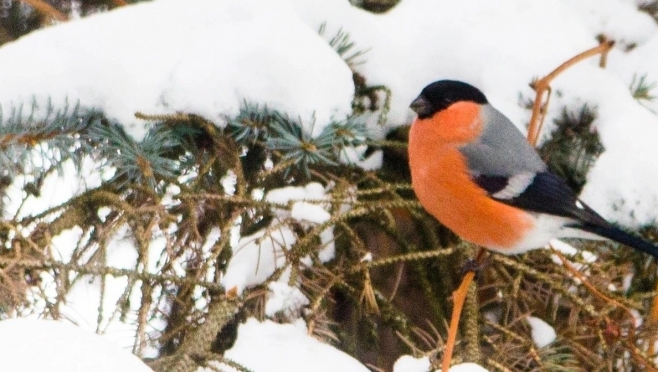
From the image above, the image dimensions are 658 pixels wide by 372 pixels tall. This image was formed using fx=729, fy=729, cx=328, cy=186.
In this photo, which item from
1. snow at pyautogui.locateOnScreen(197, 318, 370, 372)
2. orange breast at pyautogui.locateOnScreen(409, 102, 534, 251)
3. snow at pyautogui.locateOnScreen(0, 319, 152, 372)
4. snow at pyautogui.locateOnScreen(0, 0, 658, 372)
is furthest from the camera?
orange breast at pyautogui.locateOnScreen(409, 102, 534, 251)

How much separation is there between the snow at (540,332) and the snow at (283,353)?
0.90 feet

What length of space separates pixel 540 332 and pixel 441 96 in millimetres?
342

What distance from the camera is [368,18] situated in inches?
42.0

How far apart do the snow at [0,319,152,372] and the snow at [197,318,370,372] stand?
0.15 meters

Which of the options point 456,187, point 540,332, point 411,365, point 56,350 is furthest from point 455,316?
point 56,350

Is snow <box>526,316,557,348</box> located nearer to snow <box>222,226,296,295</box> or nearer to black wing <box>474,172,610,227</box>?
black wing <box>474,172,610,227</box>

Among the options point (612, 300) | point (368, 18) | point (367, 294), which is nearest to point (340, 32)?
point (368, 18)

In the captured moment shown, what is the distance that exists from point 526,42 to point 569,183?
0.71ft

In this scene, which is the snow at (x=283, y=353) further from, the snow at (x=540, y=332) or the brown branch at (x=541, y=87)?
the brown branch at (x=541, y=87)

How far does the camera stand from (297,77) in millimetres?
907

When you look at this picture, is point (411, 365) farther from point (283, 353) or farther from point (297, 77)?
point (297, 77)

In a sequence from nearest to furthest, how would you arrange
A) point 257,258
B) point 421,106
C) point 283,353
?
point 283,353
point 257,258
point 421,106

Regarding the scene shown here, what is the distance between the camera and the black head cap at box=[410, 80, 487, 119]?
3.28ft

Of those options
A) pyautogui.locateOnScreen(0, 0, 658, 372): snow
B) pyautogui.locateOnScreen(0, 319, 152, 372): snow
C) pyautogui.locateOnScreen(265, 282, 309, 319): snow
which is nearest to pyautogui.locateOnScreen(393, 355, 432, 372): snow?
pyautogui.locateOnScreen(0, 0, 658, 372): snow
